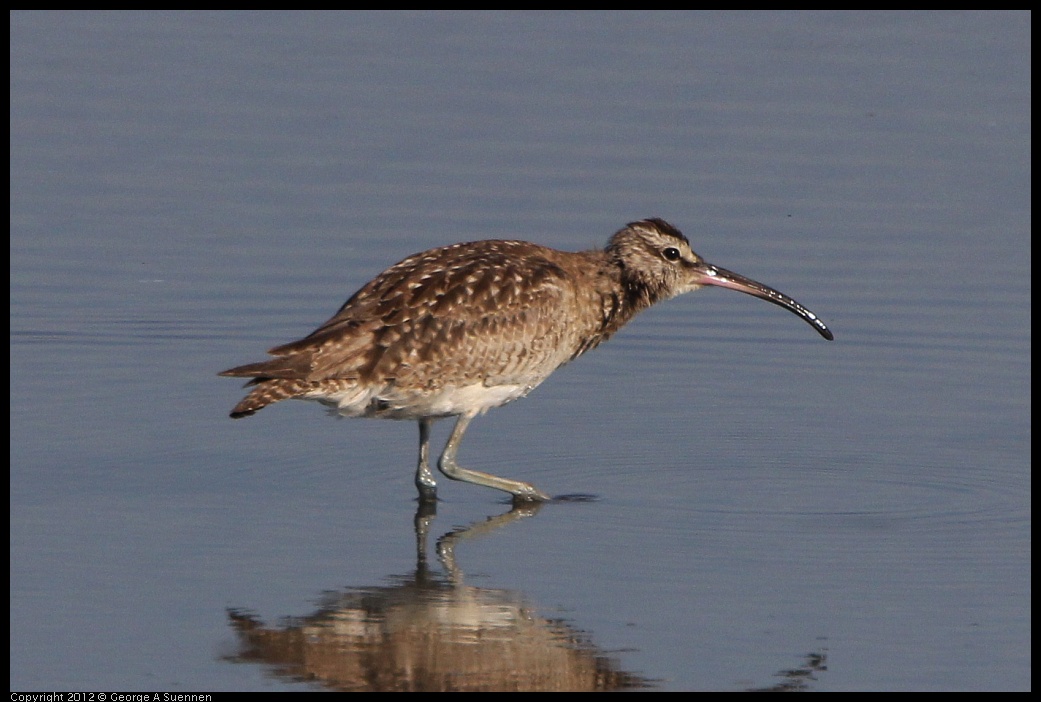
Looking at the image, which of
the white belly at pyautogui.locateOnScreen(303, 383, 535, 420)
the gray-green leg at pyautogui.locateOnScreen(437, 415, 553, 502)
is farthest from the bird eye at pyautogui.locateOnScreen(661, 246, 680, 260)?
the gray-green leg at pyautogui.locateOnScreen(437, 415, 553, 502)

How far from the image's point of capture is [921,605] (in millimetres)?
10602

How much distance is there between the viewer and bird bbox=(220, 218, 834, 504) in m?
12.1

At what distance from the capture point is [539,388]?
14.9 m

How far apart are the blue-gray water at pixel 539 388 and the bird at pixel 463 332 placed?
60 centimetres

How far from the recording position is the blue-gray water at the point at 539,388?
33.4 feet

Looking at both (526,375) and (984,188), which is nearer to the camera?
(526,375)

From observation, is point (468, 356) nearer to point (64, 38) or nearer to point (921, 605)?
point (921, 605)

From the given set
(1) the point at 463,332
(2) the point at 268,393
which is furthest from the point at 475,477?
(2) the point at 268,393

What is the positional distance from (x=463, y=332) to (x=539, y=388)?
255cm

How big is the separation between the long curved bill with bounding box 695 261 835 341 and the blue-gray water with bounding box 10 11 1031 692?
2.36ft

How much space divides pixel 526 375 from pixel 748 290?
1.89m

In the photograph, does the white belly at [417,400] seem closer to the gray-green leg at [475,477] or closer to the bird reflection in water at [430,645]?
the gray-green leg at [475,477]

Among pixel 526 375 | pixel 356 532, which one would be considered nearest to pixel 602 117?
pixel 526 375

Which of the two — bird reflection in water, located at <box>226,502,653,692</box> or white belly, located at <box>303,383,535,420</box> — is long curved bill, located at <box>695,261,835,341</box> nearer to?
white belly, located at <box>303,383,535,420</box>
